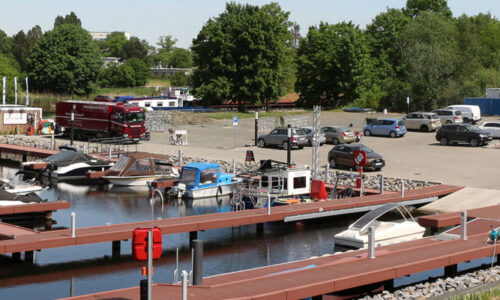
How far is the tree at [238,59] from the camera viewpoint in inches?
3494

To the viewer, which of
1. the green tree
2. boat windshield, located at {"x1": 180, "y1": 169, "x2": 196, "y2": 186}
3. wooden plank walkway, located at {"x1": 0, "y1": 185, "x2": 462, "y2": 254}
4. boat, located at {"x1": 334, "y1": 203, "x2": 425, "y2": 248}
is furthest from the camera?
the green tree

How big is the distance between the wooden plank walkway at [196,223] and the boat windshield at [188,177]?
797cm

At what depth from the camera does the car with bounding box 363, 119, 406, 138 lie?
197ft

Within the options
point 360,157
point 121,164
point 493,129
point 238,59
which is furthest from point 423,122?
point 238,59

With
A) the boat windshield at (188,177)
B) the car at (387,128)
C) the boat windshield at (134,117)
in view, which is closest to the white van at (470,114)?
the car at (387,128)

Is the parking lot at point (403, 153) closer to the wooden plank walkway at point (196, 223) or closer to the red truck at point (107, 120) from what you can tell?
the red truck at point (107, 120)

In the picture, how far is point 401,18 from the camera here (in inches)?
3976

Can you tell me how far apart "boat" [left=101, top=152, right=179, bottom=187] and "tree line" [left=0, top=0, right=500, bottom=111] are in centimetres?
4513

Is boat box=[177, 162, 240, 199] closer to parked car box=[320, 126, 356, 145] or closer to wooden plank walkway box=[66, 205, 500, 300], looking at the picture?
wooden plank walkway box=[66, 205, 500, 300]

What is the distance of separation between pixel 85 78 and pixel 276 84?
1108 inches

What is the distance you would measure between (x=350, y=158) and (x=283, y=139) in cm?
1045

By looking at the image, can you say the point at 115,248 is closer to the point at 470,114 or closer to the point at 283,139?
the point at 283,139

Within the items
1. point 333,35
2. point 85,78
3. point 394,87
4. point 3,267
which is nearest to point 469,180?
point 3,267

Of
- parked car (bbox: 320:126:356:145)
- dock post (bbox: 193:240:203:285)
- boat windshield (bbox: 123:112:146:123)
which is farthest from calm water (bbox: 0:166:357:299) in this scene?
boat windshield (bbox: 123:112:146:123)
